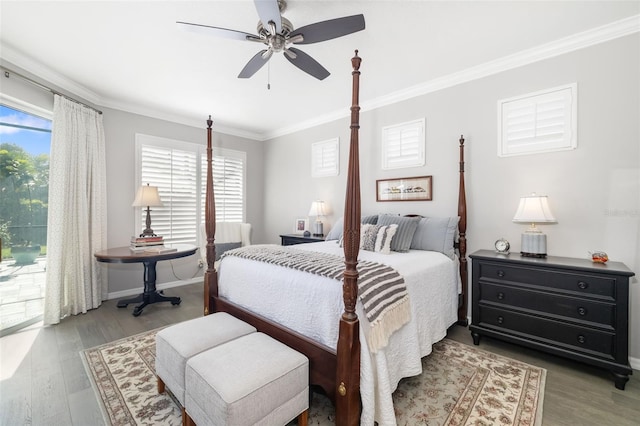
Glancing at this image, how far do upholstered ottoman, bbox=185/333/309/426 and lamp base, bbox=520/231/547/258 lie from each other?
7.30 ft

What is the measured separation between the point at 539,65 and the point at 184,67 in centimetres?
352

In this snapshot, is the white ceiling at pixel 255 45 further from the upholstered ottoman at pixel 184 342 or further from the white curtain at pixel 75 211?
the upholstered ottoman at pixel 184 342

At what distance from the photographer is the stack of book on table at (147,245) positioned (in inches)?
133

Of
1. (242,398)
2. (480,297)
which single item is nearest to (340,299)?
(242,398)

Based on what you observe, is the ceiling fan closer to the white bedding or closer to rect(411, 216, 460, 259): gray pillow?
the white bedding

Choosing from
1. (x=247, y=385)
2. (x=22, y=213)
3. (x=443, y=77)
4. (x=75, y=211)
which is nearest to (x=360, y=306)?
(x=247, y=385)

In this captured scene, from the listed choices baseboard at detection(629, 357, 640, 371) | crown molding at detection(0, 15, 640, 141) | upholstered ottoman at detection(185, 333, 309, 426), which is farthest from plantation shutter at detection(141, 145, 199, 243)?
baseboard at detection(629, 357, 640, 371)

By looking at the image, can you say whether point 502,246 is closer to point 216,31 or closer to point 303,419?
point 303,419

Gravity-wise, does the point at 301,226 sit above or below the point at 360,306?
above

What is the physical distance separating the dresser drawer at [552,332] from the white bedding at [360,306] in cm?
37

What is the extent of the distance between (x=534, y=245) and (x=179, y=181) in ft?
15.3

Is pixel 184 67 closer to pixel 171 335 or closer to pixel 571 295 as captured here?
pixel 171 335

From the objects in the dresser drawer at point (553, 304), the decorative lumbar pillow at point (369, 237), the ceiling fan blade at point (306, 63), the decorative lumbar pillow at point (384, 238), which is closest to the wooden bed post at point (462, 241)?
the dresser drawer at point (553, 304)

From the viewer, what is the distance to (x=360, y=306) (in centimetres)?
158
